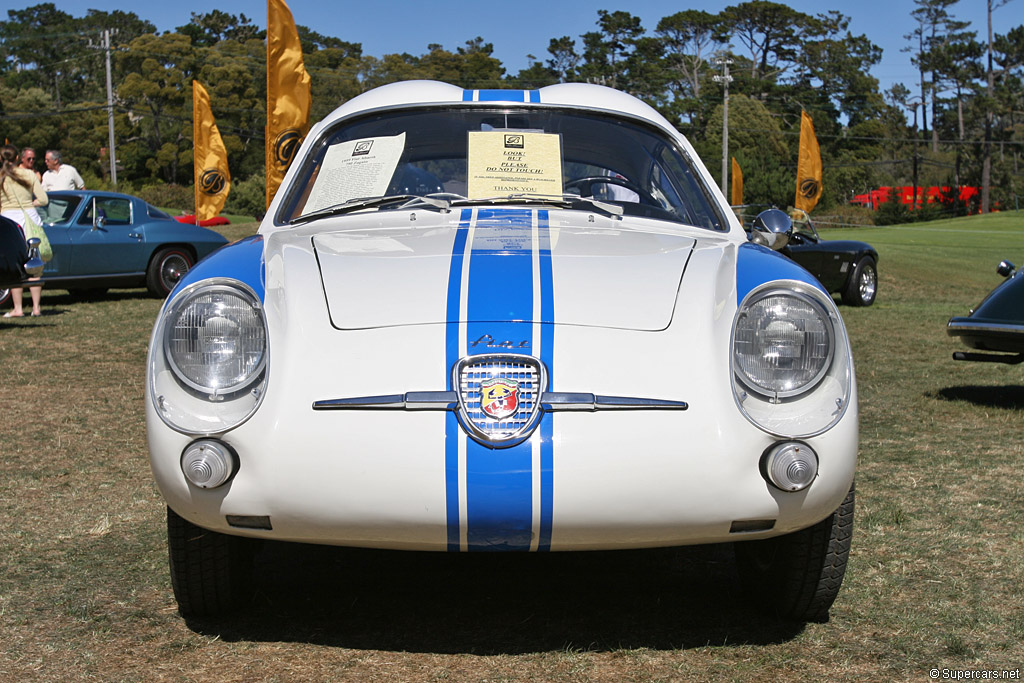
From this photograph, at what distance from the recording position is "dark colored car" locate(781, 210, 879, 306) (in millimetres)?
14797

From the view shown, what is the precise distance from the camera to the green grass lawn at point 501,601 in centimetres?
256

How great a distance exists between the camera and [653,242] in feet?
10.0

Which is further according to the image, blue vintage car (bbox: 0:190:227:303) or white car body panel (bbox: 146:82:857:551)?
blue vintage car (bbox: 0:190:227:303)

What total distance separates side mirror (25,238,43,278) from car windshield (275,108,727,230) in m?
5.55

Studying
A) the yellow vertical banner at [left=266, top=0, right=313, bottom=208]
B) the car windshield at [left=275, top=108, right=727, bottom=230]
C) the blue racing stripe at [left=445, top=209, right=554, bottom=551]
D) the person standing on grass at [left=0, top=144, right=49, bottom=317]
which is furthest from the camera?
the yellow vertical banner at [left=266, top=0, right=313, bottom=208]

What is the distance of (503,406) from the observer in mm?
2309

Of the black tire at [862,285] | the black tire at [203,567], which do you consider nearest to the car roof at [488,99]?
the black tire at [203,567]

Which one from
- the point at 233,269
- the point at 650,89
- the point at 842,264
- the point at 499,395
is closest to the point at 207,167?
the point at 842,264

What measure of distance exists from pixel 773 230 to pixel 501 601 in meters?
1.61

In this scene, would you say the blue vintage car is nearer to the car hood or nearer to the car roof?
the car roof

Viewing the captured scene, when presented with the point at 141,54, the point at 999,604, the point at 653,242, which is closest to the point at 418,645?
the point at 653,242

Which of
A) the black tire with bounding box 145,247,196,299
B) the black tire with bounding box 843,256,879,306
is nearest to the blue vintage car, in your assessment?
the black tire with bounding box 145,247,196,299

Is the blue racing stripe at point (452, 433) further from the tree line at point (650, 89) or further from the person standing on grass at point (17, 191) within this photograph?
the tree line at point (650, 89)

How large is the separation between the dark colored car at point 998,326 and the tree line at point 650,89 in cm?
4842
